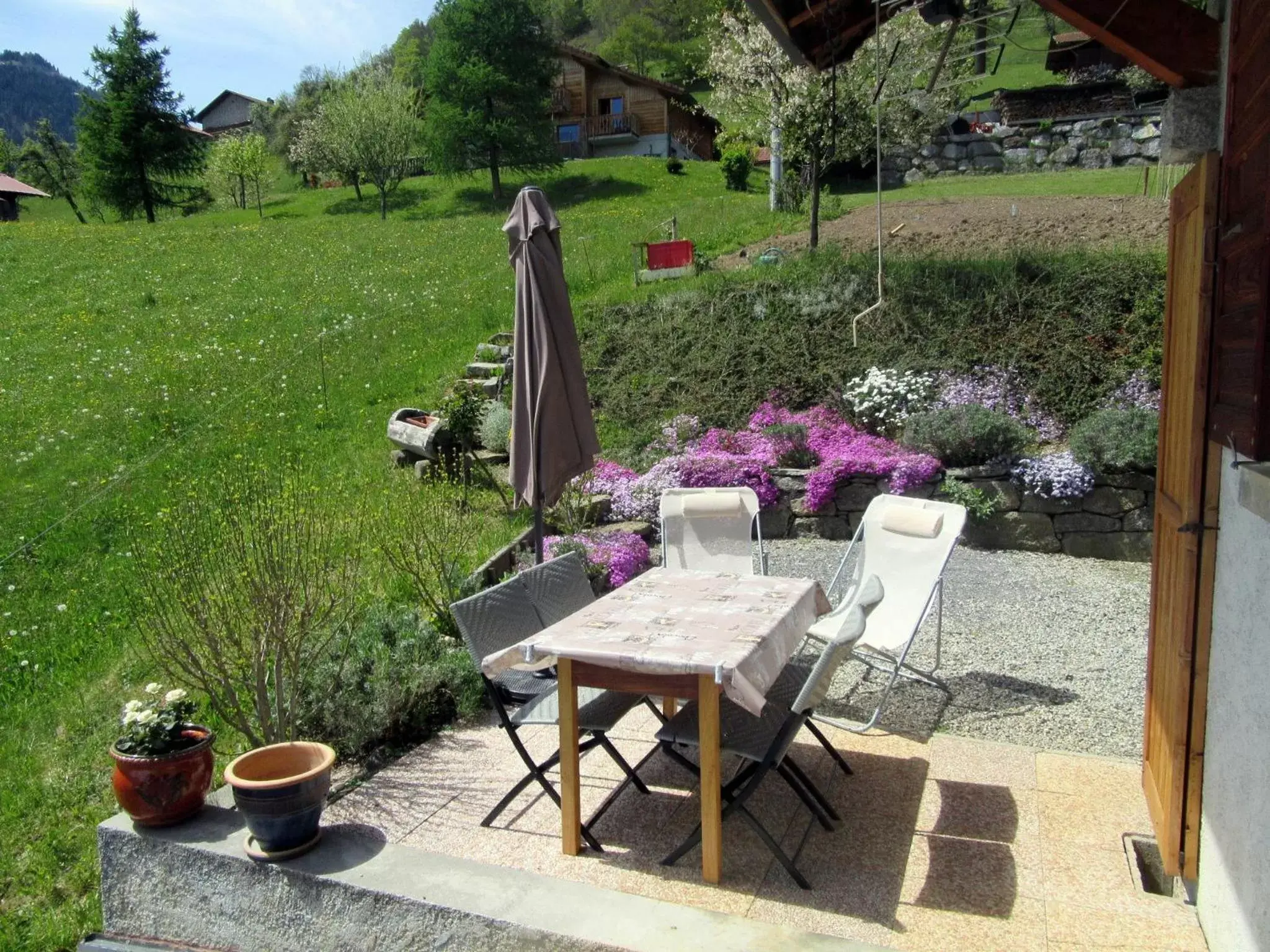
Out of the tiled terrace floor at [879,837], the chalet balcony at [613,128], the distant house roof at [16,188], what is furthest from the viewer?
the distant house roof at [16,188]

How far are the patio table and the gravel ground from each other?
1172mm

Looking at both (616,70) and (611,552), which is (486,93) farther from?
(611,552)

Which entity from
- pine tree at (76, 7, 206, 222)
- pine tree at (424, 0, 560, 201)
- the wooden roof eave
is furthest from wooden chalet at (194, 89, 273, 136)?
the wooden roof eave

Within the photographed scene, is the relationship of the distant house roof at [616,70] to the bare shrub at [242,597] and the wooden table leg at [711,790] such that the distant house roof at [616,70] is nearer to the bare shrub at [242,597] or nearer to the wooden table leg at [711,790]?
the bare shrub at [242,597]

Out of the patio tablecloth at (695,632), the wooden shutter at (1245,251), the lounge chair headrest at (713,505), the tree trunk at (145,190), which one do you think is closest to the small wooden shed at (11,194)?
the tree trunk at (145,190)

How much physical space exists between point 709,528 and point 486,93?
2553cm

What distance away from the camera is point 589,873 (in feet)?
11.2

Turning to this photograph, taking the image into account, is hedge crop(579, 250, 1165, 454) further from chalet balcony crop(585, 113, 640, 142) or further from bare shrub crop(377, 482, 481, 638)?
chalet balcony crop(585, 113, 640, 142)

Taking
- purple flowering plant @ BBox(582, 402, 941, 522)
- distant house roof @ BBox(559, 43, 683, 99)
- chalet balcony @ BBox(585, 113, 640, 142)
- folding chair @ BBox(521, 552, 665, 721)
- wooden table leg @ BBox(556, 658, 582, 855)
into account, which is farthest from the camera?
chalet balcony @ BBox(585, 113, 640, 142)

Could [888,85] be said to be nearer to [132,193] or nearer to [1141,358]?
[1141,358]

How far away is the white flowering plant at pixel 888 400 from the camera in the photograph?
8750 mm

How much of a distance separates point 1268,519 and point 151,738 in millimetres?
3327

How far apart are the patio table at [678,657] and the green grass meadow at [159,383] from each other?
190cm

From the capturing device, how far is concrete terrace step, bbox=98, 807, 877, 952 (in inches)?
106
